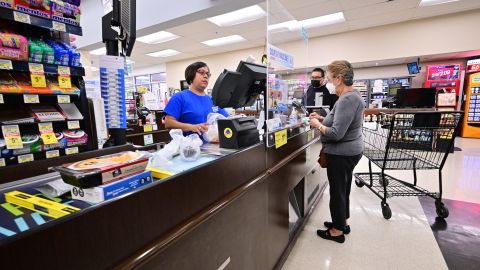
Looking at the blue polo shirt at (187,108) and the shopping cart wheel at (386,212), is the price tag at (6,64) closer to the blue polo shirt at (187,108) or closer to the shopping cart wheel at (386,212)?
the blue polo shirt at (187,108)

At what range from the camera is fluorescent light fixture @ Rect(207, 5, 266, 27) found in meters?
5.90

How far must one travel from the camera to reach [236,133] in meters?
1.27

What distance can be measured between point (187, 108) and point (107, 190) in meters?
1.59

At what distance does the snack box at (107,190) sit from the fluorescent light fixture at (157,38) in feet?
25.0

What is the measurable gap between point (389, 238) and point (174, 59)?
35.4 ft

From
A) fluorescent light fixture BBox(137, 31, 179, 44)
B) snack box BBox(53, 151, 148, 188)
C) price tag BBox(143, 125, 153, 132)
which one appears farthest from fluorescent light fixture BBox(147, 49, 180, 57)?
snack box BBox(53, 151, 148, 188)

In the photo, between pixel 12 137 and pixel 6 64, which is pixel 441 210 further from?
pixel 6 64

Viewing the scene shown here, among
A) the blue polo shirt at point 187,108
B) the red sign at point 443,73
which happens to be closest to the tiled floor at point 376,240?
the blue polo shirt at point 187,108

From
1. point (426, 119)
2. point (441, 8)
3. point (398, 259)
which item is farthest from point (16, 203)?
point (441, 8)

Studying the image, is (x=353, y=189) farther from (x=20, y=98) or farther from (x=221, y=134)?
(x=20, y=98)

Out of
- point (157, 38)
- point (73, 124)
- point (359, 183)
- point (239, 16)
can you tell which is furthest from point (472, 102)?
point (157, 38)

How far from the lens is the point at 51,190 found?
2.55 ft

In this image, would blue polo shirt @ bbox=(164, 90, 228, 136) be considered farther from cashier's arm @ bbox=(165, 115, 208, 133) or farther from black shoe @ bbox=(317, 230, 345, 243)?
black shoe @ bbox=(317, 230, 345, 243)

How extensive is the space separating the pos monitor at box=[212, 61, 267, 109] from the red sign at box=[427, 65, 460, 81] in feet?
27.9
